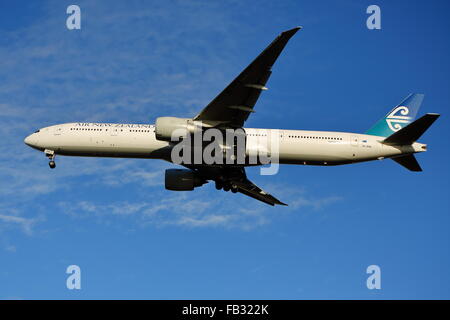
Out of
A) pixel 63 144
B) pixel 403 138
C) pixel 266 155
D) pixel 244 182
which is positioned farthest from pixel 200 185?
pixel 403 138

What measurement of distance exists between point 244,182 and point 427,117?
15.6 meters

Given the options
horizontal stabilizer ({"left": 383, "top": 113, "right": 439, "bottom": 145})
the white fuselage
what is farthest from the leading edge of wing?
horizontal stabilizer ({"left": 383, "top": 113, "right": 439, "bottom": 145})

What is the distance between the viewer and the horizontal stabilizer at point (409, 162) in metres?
44.0

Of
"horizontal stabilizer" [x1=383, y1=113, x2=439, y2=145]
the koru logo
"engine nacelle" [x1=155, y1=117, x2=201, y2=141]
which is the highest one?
the koru logo

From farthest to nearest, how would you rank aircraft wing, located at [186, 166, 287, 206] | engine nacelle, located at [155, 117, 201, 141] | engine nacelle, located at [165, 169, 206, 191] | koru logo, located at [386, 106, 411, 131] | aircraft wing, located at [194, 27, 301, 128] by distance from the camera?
koru logo, located at [386, 106, 411, 131]
engine nacelle, located at [165, 169, 206, 191]
aircraft wing, located at [186, 166, 287, 206]
engine nacelle, located at [155, 117, 201, 141]
aircraft wing, located at [194, 27, 301, 128]

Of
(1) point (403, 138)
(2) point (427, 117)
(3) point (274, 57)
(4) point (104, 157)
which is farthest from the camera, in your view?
(4) point (104, 157)

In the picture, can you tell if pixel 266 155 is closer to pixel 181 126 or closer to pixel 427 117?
pixel 181 126

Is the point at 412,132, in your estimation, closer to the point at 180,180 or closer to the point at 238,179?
the point at 238,179

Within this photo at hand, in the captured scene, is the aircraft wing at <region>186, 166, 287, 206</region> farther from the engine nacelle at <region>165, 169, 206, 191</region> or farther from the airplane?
the engine nacelle at <region>165, 169, 206, 191</region>

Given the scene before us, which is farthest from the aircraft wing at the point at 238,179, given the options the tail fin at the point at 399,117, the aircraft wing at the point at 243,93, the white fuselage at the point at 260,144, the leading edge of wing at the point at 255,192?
the tail fin at the point at 399,117

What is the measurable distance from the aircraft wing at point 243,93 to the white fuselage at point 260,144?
11.1ft

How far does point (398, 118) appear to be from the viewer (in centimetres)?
4797

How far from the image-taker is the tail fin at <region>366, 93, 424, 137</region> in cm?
4722

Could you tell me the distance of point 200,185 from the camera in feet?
158
